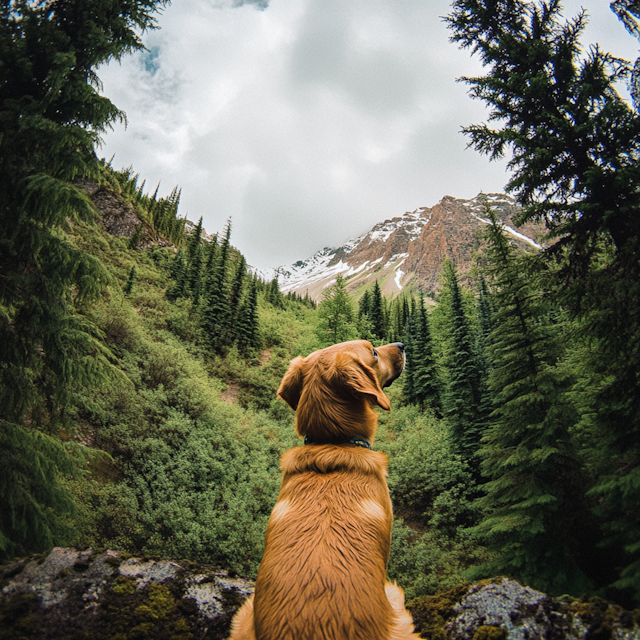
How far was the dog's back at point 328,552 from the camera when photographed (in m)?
1.29

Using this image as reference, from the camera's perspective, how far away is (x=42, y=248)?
4.23m

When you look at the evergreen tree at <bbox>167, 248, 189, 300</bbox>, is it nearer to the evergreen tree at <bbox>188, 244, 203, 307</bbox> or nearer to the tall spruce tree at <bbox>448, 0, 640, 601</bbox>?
the evergreen tree at <bbox>188, 244, 203, 307</bbox>

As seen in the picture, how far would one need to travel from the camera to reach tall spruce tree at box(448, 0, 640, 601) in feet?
13.4

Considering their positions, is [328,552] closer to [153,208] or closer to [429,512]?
[429,512]

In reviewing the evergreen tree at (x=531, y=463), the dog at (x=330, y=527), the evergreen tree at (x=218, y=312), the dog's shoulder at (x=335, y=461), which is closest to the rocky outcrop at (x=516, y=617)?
the dog at (x=330, y=527)

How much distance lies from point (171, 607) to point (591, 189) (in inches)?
273

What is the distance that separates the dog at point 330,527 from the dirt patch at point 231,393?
17.2 meters

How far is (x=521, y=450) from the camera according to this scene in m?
6.14

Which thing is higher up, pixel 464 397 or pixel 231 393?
pixel 231 393

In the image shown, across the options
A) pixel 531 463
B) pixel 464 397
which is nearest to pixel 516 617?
pixel 531 463

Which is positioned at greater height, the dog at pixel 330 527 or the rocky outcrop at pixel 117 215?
the rocky outcrop at pixel 117 215

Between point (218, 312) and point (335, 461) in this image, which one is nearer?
point (335, 461)

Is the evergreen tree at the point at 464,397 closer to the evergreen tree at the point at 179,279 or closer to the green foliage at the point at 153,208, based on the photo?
the evergreen tree at the point at 179,279

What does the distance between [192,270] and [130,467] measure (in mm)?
29924
